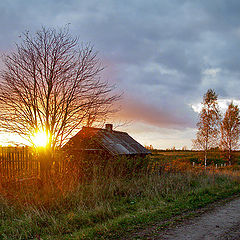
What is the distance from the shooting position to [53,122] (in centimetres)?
1029

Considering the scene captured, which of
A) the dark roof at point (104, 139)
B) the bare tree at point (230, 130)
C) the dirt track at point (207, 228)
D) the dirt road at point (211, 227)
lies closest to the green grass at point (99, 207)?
the dirt track at point (207, 228)

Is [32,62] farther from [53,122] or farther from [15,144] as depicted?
[15,144]

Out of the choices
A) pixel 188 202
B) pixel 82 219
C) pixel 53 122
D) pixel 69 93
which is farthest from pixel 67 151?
pixel 188 202

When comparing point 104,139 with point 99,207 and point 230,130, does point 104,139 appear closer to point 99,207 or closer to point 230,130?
point 99,207

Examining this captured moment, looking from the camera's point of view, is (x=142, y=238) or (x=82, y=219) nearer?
(x=142, y=238)

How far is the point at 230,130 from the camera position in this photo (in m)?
34.7

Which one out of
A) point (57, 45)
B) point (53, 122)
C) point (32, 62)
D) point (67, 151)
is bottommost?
point (67, 151)

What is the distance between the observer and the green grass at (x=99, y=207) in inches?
241

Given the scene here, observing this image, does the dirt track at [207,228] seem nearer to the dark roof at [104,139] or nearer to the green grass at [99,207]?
the green grass at [99,207]

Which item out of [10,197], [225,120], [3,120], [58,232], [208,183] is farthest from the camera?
[225,120]

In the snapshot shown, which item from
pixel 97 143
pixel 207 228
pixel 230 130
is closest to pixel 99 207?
pixel 207 228

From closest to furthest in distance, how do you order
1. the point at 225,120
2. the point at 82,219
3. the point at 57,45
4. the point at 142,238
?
1. the point at 142,238
2. the point at 82,219
3. the point at 57,45
4. the point at 225,120

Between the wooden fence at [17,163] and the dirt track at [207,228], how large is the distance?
7.55m

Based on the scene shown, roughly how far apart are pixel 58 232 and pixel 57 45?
7447mm
